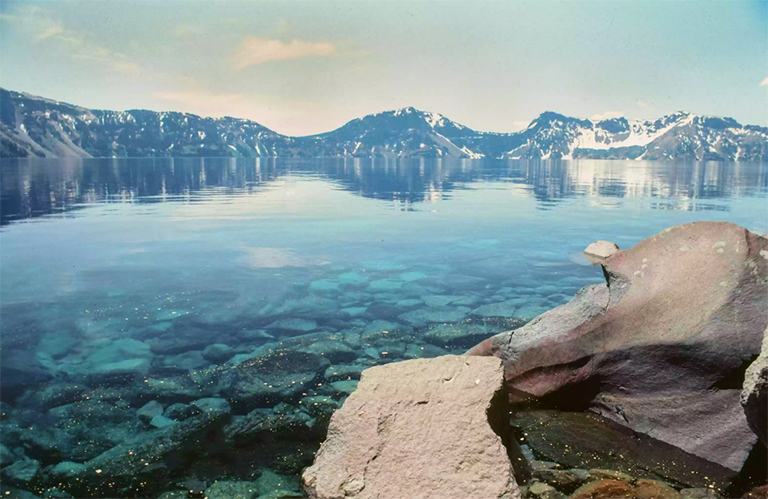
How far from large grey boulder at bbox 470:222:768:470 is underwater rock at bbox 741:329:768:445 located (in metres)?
1.45

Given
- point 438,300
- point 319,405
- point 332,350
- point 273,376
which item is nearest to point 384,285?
point 438,300

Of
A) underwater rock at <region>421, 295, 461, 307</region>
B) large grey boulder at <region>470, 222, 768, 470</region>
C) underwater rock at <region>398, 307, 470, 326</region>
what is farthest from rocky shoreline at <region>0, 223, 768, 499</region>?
underwater rock at <region>421, 295, 461, 307</region>

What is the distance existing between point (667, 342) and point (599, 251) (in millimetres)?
12093

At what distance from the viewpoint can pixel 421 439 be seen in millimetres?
5207

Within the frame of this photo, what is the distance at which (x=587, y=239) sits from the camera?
21906 mm

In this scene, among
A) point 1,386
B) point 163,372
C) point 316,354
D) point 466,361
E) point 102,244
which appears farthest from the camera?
point 102,244

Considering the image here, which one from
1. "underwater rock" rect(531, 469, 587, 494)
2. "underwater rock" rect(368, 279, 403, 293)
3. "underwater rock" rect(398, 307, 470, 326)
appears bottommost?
"underwater rock" rect(531, 469, 587, 494)

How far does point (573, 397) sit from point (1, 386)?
9.30 m

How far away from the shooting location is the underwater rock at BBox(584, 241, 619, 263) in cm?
1766

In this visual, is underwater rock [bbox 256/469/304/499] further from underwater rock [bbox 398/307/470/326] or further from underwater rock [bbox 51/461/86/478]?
underwater rock [bbox 398/307/470/326]

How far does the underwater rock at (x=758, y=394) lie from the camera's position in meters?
4.40

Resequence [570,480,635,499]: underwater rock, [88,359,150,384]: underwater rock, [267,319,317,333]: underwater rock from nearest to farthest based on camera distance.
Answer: [570,480,635,499]: underwater rock < [88,359,150,384]: underwater rock < [267,319,317,333]: underwater rock

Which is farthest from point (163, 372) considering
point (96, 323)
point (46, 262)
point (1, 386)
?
point (46, 262)

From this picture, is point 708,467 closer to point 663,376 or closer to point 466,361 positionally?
point 663,376
